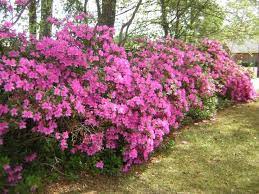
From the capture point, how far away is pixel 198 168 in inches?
257

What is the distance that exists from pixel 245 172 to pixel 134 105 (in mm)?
1838

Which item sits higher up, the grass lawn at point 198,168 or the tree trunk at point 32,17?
Result: the tree trunk at point 32,17

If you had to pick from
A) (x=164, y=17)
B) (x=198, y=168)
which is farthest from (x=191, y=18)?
(x=198, y=168)

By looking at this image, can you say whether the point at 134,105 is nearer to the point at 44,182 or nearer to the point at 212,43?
the point at 44,182

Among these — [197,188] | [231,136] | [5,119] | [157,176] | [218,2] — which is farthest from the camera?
[218,2]

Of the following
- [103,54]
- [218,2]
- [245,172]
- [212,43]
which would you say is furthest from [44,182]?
[218,2]

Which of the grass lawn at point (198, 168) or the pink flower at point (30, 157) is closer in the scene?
the pink flower at point (30, 157)

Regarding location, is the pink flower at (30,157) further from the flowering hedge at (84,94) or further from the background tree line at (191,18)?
the background tree line at (191,18)

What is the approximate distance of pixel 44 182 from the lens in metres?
5.52

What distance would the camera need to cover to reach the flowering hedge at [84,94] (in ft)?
16.4

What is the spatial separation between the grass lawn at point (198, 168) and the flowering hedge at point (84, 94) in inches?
10.2

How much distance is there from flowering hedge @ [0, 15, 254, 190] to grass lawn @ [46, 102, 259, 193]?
26 cm

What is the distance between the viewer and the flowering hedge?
16.4ft

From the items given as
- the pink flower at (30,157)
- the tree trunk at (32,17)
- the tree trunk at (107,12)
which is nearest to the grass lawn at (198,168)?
the pink flower at (30,157)
